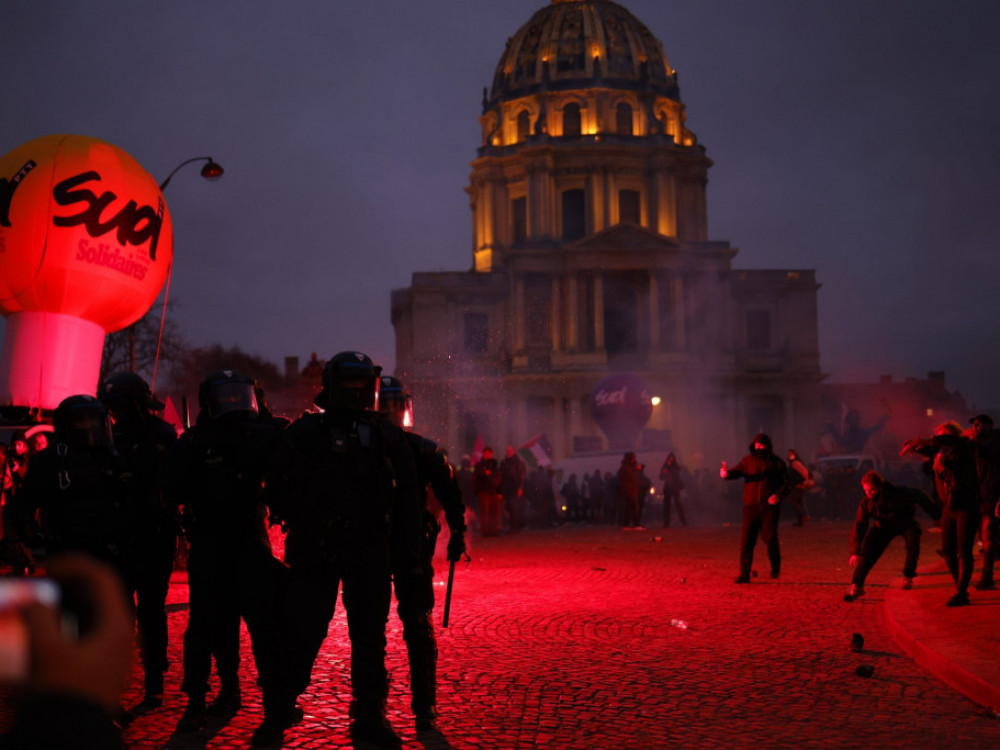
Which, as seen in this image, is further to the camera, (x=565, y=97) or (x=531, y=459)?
(x=565, y=97)

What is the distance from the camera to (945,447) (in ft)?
31.0

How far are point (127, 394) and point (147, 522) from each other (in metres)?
0.75

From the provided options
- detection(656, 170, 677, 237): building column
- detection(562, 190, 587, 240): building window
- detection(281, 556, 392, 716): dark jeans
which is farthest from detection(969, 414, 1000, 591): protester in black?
detection(562, 190, 587, 240): building window

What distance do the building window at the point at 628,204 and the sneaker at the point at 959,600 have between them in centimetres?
6074

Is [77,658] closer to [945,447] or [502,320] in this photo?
[945,447]

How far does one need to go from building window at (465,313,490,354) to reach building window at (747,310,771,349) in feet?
52.5

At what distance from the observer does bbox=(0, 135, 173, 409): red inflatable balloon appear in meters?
12.8

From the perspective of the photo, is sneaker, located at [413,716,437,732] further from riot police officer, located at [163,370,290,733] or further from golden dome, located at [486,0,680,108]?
golden dome, located at [486,0,680,108]

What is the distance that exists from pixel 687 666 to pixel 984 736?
Result: 2055 millimetres

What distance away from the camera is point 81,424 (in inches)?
211

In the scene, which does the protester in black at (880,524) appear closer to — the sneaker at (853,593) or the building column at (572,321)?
the sneaker at (853,593)

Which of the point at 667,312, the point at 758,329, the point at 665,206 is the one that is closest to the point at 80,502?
the point at 667,312

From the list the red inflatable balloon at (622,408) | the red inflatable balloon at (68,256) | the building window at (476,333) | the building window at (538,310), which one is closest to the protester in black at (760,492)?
the red inflatable balloon at (68,256)

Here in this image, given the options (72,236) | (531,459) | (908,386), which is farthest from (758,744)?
(908,386)
